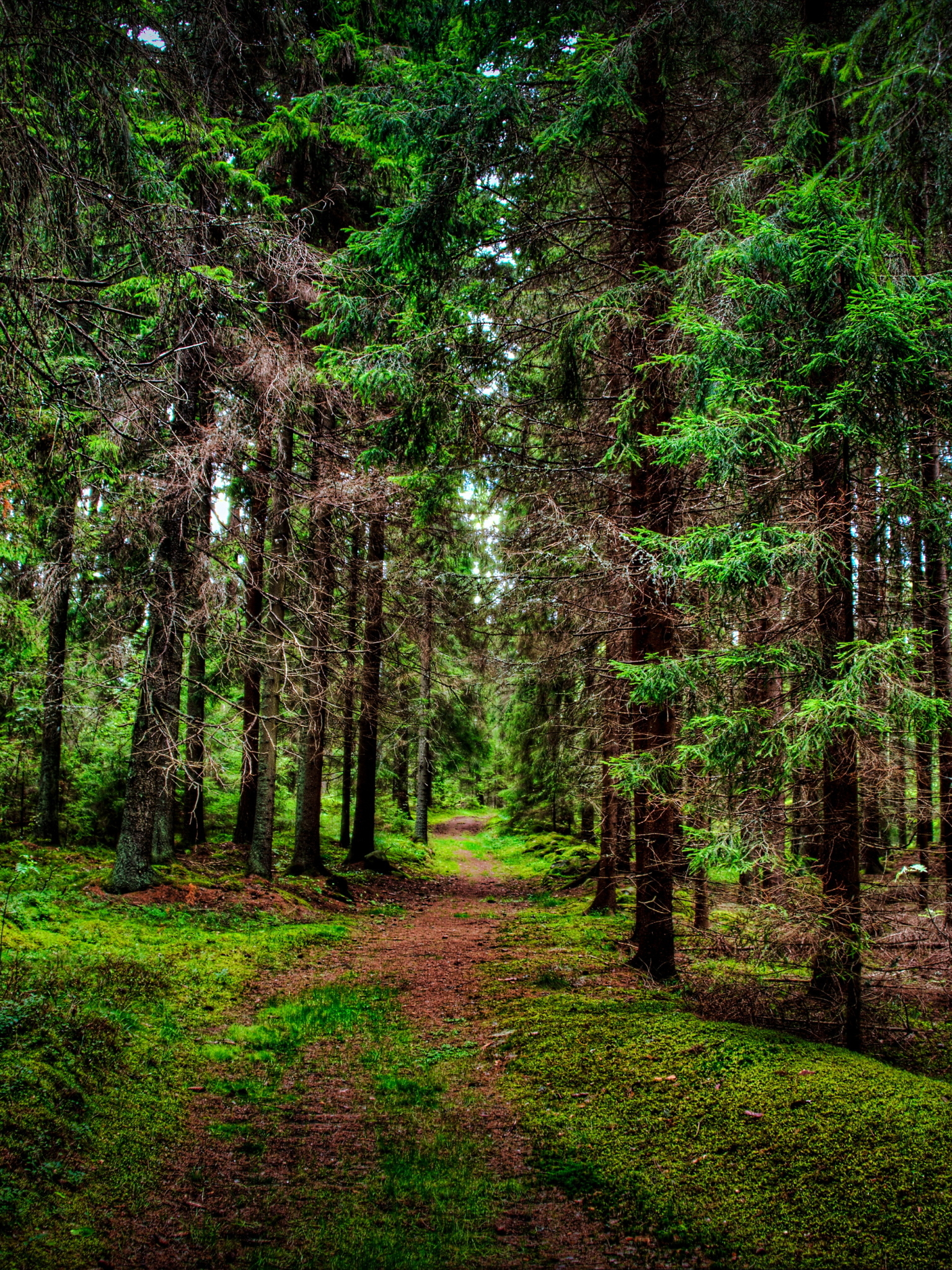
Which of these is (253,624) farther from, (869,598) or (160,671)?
(869,598)

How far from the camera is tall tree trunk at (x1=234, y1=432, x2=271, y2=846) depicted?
8953mm

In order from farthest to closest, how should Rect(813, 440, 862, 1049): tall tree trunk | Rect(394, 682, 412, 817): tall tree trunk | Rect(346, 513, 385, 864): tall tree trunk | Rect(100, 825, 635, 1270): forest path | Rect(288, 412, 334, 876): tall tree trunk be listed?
Rect(394, 682, 412, 817): tall tree trunk
Rect(346, 513, 385, 864): tall tree trunk
Rect(288, 412, 334, 876): tall tree trunk
Rect(813, 440, 862, 1049): tall tree trunk
Rect(100, 825, 635, 1270): forest path

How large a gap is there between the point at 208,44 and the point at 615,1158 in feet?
34.2

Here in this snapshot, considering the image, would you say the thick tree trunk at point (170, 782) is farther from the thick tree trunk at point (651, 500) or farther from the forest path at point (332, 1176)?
the thick tree trunk at point (651, 500)

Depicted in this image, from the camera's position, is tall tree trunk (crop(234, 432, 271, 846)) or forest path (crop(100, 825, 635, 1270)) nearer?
forest path (crop(100, 825, 635, 1270))

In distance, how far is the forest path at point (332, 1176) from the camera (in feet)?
9.86

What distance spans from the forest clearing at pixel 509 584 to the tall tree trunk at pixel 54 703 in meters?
0.13

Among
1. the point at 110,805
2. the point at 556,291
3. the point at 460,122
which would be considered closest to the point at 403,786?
the point at 110,805

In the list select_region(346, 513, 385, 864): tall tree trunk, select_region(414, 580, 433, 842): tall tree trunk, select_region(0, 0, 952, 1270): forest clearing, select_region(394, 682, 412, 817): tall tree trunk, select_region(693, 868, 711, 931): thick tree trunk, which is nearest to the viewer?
select_region(0, 0, 952, 1270): forest clearing

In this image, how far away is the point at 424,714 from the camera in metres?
17.0

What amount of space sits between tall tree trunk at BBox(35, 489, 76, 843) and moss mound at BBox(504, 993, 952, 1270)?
8303 millimetres

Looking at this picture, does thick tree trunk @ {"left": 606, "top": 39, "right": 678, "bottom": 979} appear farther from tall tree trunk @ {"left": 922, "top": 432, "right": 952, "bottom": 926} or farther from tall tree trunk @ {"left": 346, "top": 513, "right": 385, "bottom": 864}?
tall tree trunk @ {"left": 346, "top": 513, "right": 385, "bottom": 864}

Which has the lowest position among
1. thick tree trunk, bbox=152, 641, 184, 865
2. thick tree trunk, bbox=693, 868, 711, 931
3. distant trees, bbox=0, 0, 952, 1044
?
thick tree trunk, bbox=693, 868, 711, 931

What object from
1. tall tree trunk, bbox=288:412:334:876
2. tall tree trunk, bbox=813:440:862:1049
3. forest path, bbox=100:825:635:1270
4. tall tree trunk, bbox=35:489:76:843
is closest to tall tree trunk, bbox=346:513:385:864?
tall tree trunk, bbox=288:412:334:876
